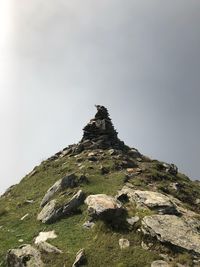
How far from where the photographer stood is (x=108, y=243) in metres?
35.4

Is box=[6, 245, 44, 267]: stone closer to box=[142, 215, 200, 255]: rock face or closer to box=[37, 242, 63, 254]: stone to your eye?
box=[37, 242, 63, 254]: stone

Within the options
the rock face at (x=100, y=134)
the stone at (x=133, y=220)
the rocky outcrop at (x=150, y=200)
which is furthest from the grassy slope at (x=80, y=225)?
the rock face at (x=100, y=134)

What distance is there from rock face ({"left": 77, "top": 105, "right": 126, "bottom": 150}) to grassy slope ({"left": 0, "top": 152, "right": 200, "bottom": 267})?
28.6 ft

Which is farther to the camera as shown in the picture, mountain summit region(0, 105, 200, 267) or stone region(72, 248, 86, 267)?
mountain summit region(0, 105, 200, 267)

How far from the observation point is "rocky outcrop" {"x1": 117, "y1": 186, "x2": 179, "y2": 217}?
42.2 m

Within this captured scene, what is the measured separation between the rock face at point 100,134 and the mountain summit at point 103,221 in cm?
1318

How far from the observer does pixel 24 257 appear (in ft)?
114

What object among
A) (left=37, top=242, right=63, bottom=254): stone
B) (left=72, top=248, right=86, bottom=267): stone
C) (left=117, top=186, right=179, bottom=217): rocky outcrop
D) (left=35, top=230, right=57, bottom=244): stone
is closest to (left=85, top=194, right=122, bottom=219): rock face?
(left=117, top=186, right=179, bottom=217): rocky outcrop

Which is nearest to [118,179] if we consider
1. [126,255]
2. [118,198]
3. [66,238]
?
[118,198]

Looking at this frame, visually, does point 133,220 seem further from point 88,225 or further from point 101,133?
point 101,133

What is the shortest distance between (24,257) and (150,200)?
51.9 feet

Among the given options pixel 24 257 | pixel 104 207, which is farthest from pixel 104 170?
pixel 24 257

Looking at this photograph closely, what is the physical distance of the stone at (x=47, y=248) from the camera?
116 ft

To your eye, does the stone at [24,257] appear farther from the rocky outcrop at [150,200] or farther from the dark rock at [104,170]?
the dark rock at [104,170]
